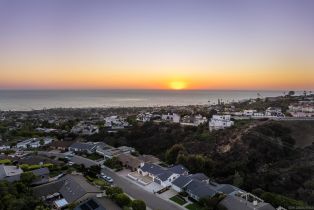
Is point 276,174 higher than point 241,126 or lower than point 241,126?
lower

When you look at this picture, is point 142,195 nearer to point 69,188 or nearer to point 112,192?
point 112,192


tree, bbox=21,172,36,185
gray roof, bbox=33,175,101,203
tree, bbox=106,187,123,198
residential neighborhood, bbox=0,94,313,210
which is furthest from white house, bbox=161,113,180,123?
tree, bbox=21,172,36,185

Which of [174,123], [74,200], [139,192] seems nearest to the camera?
[74,200]

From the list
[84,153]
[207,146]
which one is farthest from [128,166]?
[207,146]

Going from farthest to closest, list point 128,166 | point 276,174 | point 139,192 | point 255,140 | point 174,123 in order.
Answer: point 174,123 → point 255,140 → point 128,166 → point 276,174 → point 139,192

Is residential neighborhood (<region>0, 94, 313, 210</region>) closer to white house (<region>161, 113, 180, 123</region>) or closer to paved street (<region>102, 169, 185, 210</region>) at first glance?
paved street (<region>102, 169, 185, 210</region>)

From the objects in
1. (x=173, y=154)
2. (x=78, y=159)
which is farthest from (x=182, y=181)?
(x=78, y=159)

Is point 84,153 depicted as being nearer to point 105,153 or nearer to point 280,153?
point 105,153
